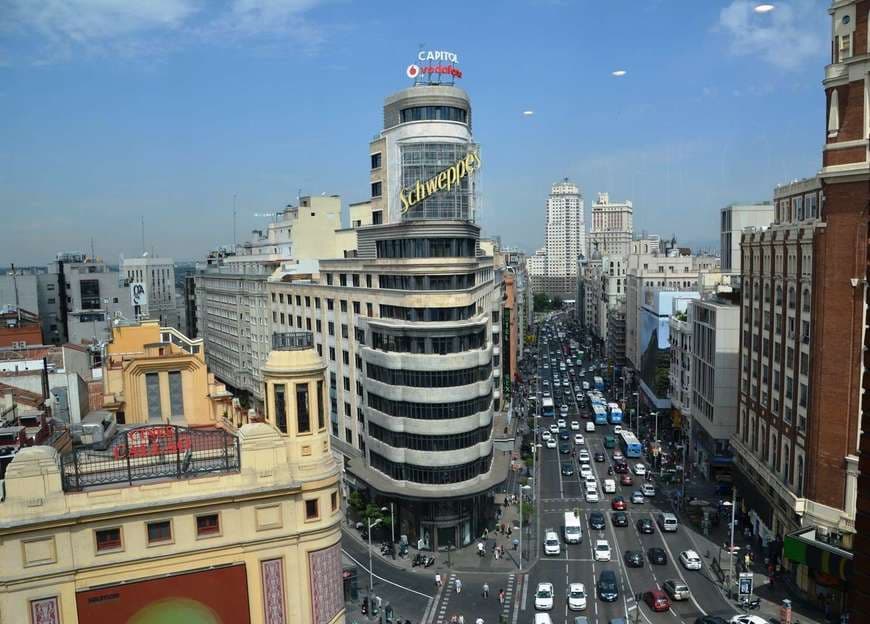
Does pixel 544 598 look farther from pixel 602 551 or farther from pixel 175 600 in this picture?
pixel 175 600

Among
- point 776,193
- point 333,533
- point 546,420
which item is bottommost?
point 546,420

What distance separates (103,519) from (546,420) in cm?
8956

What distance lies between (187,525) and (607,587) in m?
31.7

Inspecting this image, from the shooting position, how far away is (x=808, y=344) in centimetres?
4784

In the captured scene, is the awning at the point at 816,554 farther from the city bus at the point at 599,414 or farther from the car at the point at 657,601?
the city bus at the point at 599,414

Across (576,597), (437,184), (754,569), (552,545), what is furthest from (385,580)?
(437,184)

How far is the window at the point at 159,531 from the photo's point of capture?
24.9 m

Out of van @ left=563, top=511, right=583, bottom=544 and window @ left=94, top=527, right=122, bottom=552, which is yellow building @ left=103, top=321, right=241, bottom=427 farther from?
van @ left=563, top=511, right=583, bottom=544

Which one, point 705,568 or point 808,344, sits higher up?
point 808,344

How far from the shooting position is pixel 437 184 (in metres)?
58.5

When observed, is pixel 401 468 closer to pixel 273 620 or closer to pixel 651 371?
pixel 273 620

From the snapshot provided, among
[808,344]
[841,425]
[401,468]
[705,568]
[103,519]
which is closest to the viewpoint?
[103,519]

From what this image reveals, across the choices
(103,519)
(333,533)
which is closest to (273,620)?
(333,533)

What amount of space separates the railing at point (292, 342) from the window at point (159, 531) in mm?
7798
